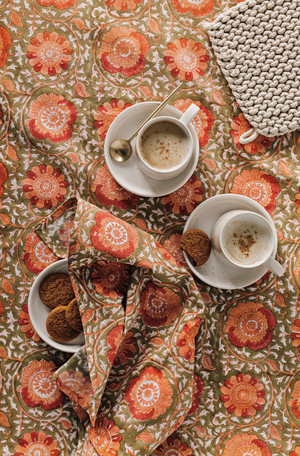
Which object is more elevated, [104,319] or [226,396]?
[104,319]

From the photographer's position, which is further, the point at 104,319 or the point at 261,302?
the point at 261,302

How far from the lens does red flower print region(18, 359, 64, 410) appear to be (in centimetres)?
96

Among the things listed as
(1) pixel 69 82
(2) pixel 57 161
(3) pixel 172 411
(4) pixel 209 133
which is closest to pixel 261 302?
(3) pixel 172 411

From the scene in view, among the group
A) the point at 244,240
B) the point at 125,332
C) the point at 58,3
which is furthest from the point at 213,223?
the point at 58,3

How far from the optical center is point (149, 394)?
0.89 meters

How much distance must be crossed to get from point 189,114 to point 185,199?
241mm

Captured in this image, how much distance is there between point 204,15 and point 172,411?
1.10 metres

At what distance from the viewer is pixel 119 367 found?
0.94 meters

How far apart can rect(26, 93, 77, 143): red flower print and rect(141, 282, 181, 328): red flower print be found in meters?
0.49

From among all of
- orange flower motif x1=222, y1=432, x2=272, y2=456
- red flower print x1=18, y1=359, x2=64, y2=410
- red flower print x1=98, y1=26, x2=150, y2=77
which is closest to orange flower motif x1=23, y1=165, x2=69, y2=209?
red flower print x1=98, y1=26, x2=150, y2=77

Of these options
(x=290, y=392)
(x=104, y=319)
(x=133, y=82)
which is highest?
(x=133, y=82)

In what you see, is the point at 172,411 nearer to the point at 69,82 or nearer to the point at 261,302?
the point at 261,302

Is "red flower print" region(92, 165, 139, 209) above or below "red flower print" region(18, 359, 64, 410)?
above

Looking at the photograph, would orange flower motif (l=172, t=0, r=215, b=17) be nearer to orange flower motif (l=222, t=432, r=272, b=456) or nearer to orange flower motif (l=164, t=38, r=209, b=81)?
orange flower motif (l=164, t=38, r=209, b=81)
